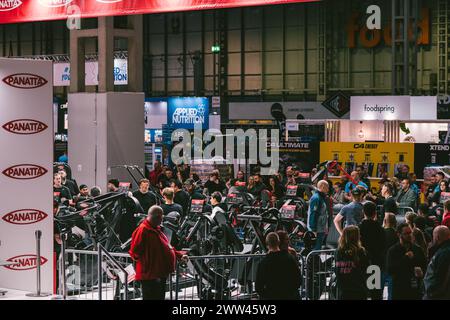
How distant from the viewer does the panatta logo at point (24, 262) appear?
1233cm

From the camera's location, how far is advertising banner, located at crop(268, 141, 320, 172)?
25.6 metres

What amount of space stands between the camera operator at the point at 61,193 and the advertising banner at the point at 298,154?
9.56 m

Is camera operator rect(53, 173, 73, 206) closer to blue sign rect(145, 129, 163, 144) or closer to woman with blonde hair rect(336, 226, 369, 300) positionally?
woman with blonde hair rect(336, 226, 369, 300)

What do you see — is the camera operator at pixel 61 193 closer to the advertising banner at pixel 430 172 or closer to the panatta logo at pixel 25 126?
the panatta logo at pixel 25 126

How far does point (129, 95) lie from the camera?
23.4m

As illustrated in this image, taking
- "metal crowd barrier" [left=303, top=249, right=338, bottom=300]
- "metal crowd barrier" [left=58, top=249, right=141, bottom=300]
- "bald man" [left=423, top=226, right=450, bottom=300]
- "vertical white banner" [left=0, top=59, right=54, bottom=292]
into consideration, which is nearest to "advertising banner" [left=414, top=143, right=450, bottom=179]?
"metal crowd barrier" [left=303, top=249, right=338, bottom=300]

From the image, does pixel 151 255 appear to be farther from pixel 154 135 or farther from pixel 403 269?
pixel 154 135

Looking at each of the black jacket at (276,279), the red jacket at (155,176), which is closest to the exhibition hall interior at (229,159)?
the black jacket at (276,279)

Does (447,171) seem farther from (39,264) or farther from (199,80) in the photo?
(199,80)

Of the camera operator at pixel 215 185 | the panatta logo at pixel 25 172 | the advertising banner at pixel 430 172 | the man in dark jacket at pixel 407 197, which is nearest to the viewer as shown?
the panatta logo at pixel 25 172

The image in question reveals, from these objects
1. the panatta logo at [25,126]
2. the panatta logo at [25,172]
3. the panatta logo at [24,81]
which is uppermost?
the panatta logo at [24,81]

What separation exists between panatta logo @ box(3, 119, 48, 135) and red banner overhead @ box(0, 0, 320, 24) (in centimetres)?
453

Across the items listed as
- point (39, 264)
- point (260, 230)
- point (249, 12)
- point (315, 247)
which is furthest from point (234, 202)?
point (249, 12)
